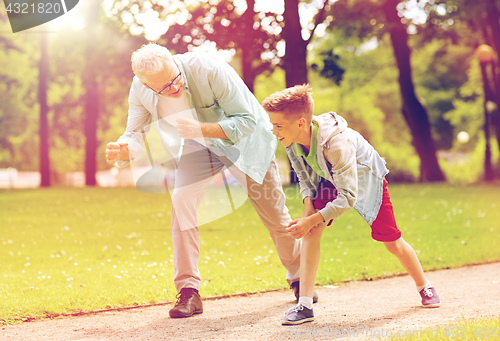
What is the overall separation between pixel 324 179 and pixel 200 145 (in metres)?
0.99

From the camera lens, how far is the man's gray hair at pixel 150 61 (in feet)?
11.3

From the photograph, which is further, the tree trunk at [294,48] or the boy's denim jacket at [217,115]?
the tree trunk at [294,48]

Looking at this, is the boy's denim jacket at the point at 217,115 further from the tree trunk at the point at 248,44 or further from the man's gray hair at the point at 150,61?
the tree trunk at the point at 248,44

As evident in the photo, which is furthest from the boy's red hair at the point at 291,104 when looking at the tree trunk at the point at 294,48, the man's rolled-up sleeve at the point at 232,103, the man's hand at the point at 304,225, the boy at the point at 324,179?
the tree trunk at the point at 294,48

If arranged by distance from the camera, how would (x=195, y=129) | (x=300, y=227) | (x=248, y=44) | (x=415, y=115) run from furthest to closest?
1. (x=415, y=115)
2. (x=248, y=44)
3. (x=195, y=129)
4. (x=300, y=227)

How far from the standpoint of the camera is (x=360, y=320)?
369 cm

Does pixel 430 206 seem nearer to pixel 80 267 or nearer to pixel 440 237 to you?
pixel 440 237

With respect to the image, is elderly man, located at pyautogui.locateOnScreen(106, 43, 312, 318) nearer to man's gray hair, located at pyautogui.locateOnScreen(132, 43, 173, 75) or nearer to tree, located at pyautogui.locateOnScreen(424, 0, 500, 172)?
man's gray hair, located at pyautogui.locateOnScreen(132, 43, 173, 75)

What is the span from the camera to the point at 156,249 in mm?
7539

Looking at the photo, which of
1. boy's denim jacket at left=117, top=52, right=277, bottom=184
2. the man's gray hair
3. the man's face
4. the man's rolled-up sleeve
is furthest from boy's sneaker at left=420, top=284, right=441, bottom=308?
the man's gray hair

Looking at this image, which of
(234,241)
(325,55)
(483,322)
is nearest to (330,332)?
(483,322)

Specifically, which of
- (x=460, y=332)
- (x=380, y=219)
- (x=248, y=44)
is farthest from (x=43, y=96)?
(x=460, y=332)

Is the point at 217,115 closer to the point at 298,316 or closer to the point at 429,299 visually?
the point at 298,316

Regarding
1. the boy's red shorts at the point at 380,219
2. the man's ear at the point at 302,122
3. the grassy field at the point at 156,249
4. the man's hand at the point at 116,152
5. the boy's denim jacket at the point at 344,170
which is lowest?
the grassy field at the point at 156,249
